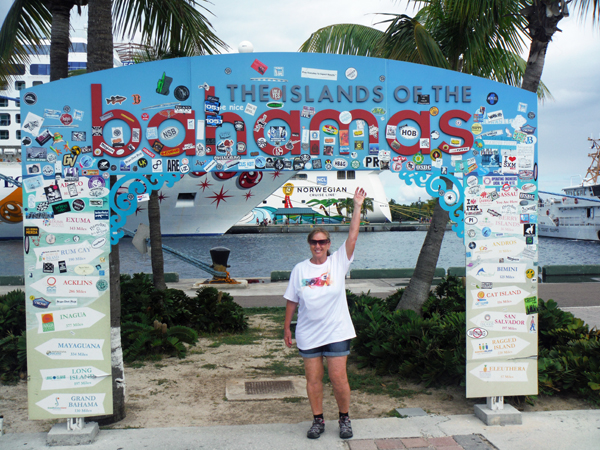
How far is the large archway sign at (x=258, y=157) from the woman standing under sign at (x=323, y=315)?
0.91 m

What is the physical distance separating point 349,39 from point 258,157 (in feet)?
26.6

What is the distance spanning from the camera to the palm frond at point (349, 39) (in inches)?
452

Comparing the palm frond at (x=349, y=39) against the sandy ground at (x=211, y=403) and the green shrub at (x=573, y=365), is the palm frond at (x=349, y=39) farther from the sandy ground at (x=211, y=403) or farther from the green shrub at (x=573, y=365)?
the sandy ground at (x=211, y=403)

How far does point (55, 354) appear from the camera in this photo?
13.9 feet

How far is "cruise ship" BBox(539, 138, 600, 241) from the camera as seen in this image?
57938 millimetres

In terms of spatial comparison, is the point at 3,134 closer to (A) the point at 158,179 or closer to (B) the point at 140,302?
(B) the point at 140,302

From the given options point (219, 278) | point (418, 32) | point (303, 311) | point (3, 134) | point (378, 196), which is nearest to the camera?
point (303, 311)

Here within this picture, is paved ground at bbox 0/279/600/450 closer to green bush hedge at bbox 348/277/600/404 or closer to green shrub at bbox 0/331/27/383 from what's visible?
green bush hedge at bbox 348/277/600/404

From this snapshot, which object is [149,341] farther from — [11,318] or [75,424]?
[75,424]

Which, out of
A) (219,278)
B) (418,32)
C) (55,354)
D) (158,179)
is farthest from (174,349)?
(219,278)

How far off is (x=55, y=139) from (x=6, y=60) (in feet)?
20.3

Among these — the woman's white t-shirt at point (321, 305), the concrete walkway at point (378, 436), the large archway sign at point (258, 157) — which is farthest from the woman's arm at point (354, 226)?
the concrete walkway at point (378, 436)

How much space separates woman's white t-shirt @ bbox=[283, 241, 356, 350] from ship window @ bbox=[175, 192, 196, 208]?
4193 cm

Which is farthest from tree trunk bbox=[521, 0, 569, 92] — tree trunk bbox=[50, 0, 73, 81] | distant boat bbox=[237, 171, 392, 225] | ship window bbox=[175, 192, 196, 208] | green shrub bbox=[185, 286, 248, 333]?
distant boat bbox=[237, 171, 392, 225]
